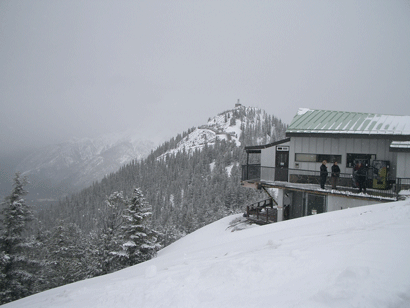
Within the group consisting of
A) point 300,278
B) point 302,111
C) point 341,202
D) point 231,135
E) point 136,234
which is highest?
point 231,135

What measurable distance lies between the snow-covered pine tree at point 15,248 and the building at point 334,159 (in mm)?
15043

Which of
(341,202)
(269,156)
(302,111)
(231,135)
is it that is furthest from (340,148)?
(231,135)

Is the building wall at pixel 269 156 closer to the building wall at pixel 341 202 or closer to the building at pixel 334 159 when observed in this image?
the building at pixel 334 159

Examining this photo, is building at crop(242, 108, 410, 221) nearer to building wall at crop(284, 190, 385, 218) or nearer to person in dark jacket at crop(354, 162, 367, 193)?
building wall at crop(284, 190, 385, 218)

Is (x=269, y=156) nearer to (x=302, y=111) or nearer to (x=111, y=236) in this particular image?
(x=302, y=111)

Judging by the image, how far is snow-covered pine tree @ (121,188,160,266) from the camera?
17.1m

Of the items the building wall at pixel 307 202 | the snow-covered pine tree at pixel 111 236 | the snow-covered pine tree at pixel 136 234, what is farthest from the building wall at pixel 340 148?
the snow-covered pine tree at pixel 111 236

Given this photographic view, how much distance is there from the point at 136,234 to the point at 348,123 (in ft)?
57.3

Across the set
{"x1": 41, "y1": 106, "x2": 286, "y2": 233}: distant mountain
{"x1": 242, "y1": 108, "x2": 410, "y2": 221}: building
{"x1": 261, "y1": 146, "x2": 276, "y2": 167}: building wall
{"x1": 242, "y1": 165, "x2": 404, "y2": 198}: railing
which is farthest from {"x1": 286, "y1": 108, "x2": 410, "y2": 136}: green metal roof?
{"x1": 41, "y1": 106, "x2": 286, "y2": 233}: distant mountain

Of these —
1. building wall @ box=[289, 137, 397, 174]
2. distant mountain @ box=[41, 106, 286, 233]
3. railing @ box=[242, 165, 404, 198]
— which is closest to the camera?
railing @ box=[242, 165, 404, 198]

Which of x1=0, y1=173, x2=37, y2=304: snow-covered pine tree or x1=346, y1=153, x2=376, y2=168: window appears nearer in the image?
x1=0, y1=173, x2=37, y2=304: snow-covered pine tree

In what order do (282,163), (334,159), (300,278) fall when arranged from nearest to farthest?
(300,278)
(334,159)
(282,163)

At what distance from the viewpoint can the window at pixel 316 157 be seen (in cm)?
1487

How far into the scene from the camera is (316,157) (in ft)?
50.0
